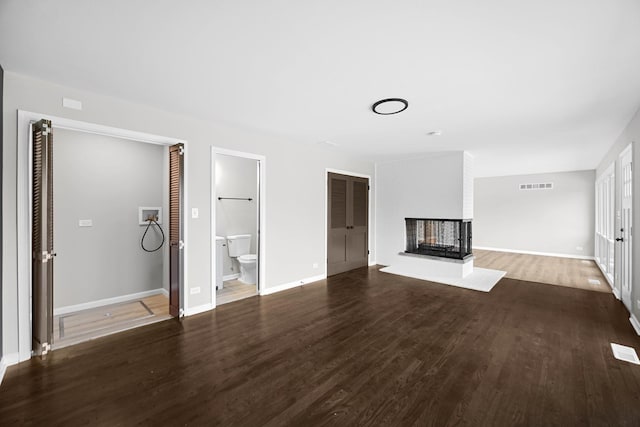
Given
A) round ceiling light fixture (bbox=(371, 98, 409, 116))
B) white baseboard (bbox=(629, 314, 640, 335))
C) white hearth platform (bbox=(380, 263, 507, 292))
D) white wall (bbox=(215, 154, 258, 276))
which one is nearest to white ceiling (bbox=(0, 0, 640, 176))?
round ceiling light fixture (bbox=(371, 98, 409, 116))

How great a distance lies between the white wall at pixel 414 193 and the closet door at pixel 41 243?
5.47 meters

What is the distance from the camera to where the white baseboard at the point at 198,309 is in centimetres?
334

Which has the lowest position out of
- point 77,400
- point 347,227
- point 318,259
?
point 77,400

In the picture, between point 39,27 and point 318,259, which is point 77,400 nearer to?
point 39,27

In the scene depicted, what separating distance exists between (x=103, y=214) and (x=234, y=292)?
2.10 meters

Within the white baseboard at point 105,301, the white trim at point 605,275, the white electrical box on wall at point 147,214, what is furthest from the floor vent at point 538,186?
the white baseboard at point 105,301

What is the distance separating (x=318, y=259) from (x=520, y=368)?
3315 mm

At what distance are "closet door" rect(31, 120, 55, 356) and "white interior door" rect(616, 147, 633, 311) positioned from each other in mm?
6143

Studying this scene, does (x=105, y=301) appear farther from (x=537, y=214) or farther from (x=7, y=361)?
(x=537, y=214)

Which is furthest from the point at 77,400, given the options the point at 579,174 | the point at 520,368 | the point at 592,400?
the point at 579,174

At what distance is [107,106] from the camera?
2730 mm

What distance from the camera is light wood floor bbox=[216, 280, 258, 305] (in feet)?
12.9

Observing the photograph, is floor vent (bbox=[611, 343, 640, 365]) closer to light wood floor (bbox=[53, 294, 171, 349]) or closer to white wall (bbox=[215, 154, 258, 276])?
light wood floor (bbox=[53, 294, 171, 349])

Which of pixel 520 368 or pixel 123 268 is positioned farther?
pixel 123 268
